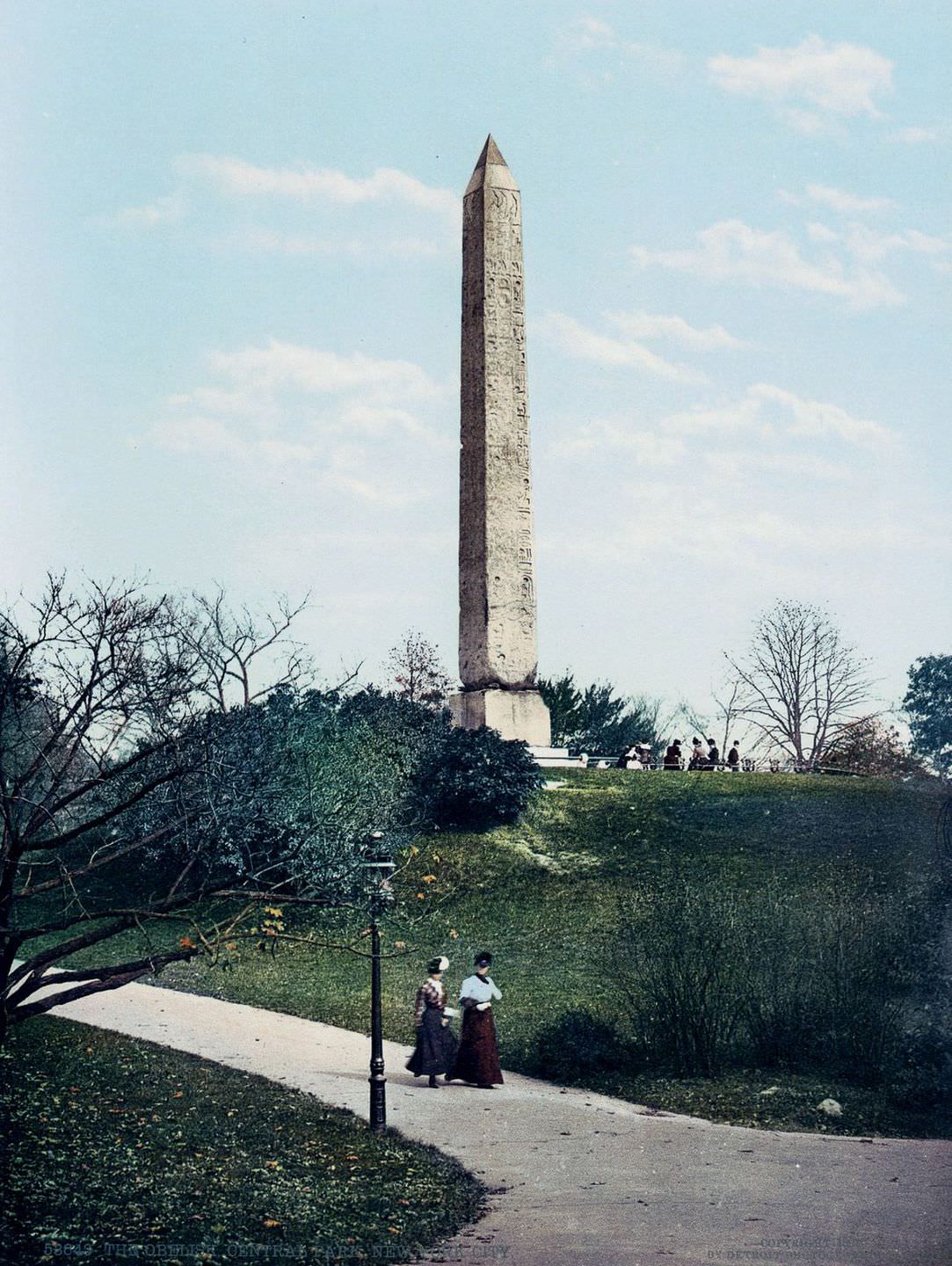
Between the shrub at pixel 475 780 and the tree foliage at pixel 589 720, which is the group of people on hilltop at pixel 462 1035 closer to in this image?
the shrub at pixel 475 780

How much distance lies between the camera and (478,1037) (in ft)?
48.3

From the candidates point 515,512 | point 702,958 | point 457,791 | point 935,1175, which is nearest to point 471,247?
point 515,512

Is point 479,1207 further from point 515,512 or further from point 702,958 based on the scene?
point 515,512

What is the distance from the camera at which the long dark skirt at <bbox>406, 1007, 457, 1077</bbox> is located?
1477 cm

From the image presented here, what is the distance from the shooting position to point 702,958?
15.7 m

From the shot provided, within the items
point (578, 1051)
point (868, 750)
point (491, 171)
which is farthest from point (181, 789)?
point (868, 750)

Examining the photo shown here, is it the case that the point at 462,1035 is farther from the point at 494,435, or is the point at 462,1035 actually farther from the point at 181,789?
the point at 494,435

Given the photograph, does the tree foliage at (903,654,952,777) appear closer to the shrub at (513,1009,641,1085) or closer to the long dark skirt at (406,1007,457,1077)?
the shrub at (513,1009,641,1085)

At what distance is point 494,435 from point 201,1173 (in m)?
16.4

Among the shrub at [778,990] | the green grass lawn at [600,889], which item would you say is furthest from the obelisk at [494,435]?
the shrub at [778,990]

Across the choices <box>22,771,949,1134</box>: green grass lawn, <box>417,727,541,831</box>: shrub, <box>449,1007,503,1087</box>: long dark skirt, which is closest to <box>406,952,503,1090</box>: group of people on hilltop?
<box>449,1007,503,1087</box>: long dark skirt

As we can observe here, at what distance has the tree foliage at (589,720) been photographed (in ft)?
130

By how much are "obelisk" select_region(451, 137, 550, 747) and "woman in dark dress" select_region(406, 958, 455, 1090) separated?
39.1ft

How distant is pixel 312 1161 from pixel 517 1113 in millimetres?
2426
